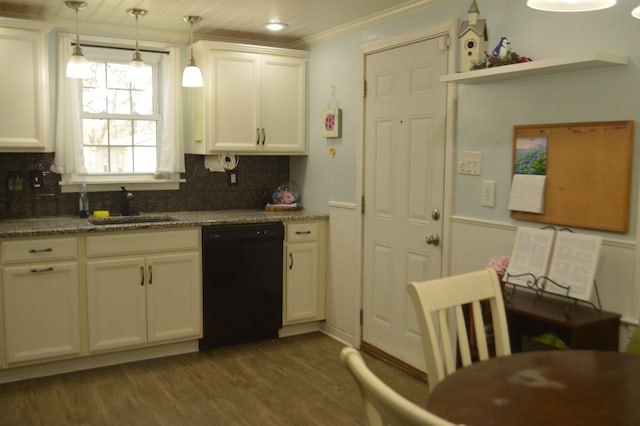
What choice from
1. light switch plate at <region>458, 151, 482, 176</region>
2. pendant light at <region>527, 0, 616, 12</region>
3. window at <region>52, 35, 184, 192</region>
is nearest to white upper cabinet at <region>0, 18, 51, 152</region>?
window at <region>52, 35, 184, 192</region>

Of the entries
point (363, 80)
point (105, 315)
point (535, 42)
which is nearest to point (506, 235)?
point (535, 42)

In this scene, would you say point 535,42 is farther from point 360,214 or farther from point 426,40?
point 360,214

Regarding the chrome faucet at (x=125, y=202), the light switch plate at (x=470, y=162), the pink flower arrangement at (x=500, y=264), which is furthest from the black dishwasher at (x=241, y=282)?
the pink flower arrangement at (x=500, y=264)

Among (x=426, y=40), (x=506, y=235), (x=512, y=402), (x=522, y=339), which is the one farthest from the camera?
(x=426, y=40)

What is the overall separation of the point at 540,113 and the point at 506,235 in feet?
2.05

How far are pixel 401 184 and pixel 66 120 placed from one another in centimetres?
227

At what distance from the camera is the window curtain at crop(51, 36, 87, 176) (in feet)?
13.1

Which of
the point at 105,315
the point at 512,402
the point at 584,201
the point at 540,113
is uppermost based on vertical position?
the point at 540,113

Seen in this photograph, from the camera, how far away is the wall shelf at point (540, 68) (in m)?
2.40

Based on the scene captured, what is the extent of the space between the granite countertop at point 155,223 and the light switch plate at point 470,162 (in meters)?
1.40

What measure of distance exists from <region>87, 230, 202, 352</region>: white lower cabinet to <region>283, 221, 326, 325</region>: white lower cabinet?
0.68 meters

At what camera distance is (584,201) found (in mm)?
2662

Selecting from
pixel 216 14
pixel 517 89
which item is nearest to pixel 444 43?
pixel 517 89

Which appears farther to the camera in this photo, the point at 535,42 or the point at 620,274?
the point at 535,42
